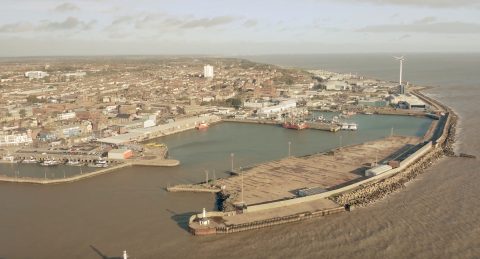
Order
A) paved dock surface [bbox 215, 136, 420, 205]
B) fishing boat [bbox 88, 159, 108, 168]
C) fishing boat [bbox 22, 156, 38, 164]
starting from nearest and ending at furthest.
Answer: paved dock surface [bbox 215, 136, 420, 205] < fishing boat [bbox 88, 159, 108, 168] < fishing boat [bbox 22, 156, 38, 164]

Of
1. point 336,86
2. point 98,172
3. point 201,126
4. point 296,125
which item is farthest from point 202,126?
point 336,86

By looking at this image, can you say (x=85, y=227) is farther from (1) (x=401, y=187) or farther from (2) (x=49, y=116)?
(2) (x=49, y=116)

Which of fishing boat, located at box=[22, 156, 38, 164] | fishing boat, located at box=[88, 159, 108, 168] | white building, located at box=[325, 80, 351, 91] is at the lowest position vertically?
fishing boat, located at box=[22, 156, 38, 164]

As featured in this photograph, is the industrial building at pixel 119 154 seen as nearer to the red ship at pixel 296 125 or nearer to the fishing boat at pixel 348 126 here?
the red ship at pixel 296 125

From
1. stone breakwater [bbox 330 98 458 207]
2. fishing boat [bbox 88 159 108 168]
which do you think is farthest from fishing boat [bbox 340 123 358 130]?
fishing boat [bbox 88 159 108 168]

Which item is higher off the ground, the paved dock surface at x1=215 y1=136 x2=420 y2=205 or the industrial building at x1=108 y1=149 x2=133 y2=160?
the industrial building at x1=108 y1=149 x2=133 y2=160

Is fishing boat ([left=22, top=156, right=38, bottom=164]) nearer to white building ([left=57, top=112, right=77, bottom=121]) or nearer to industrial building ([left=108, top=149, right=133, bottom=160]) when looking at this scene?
industrial building ([left=108, top=149, right=133, bottom=160])

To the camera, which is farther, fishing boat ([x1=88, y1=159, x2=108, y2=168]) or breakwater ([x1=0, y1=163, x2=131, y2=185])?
fishing boat ([x1=88, y1=159, x2=108, y2=168])
